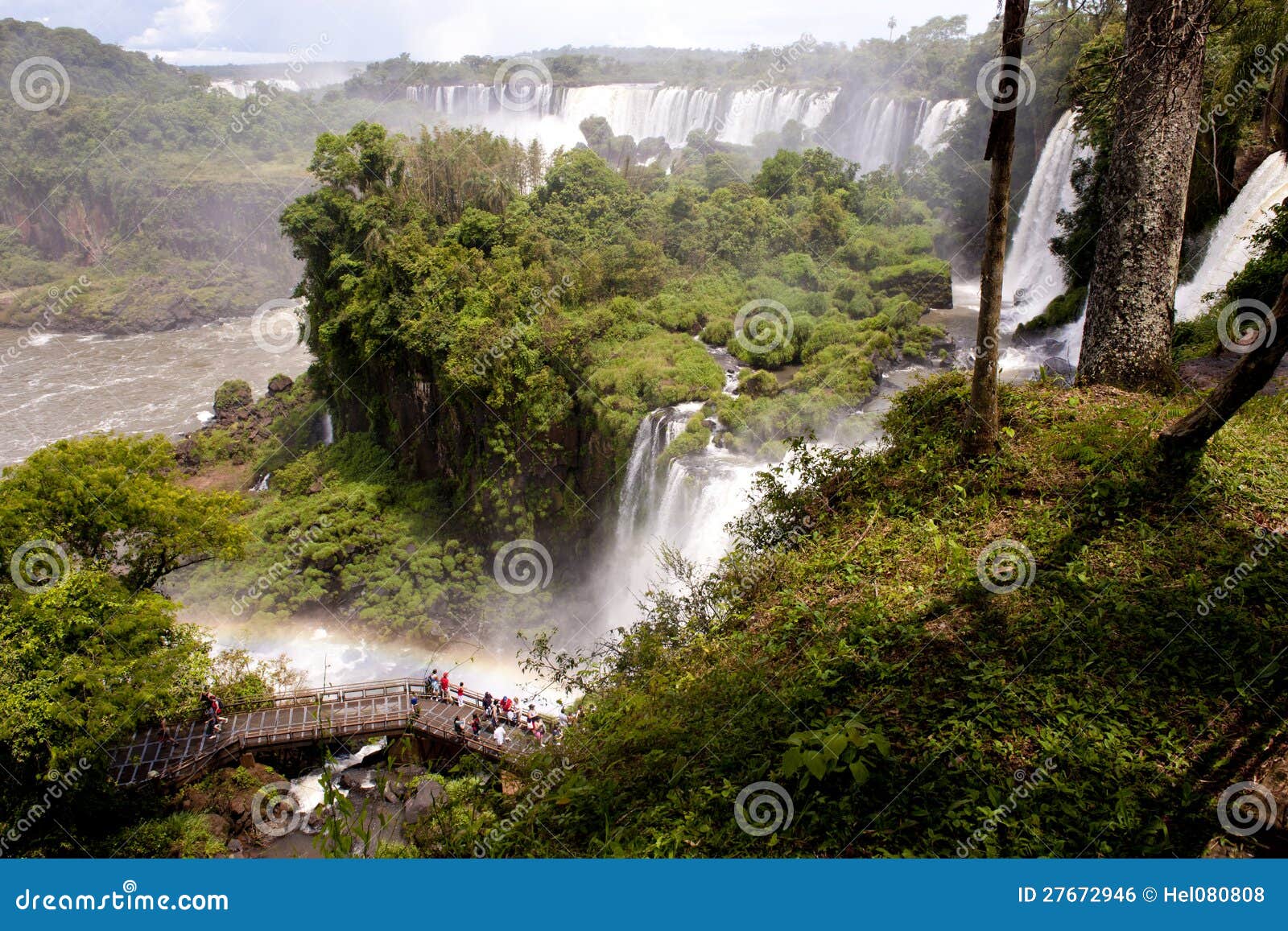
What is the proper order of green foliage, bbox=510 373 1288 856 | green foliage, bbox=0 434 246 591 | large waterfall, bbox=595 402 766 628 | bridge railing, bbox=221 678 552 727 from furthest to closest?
large waterfall, bbox=595 402 766 628 < bridge railing, bbox=221 678 552 727 < green foliage, bbox=0 434 246 591 < green foliage, bbox=510 373 1288 856

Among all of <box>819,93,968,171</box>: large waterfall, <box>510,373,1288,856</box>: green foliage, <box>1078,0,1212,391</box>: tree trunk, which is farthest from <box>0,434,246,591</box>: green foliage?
<box>819,93,968,171</box>: large waterfall

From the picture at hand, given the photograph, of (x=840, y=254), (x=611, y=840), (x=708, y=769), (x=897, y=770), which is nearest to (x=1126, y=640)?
(x=897, y=770)

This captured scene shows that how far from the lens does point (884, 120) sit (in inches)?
A: 1421

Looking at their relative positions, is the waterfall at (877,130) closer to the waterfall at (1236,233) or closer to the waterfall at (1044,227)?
the waterfall at (1044,227)

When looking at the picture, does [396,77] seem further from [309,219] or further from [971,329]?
[971,329]

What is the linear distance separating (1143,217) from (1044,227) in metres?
17.0

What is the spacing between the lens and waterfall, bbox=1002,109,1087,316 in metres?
21.1

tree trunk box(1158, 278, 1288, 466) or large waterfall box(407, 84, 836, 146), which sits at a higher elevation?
large waterfall box(407, 84, 836, 146)

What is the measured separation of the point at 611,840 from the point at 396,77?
273ft

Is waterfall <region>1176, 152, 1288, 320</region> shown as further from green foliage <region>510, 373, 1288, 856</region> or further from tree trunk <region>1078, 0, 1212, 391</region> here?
green foliage <region>510, 373, 1288, 856</region>

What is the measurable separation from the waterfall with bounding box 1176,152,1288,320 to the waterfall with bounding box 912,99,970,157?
759 inches

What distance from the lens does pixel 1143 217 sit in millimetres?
7578

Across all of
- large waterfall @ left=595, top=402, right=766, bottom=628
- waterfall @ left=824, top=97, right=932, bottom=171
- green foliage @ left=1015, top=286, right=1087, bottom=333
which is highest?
waterfall @ left=824, top=97, right=932, bottom=171

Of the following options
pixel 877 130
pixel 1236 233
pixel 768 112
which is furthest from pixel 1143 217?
pixel 768 112
